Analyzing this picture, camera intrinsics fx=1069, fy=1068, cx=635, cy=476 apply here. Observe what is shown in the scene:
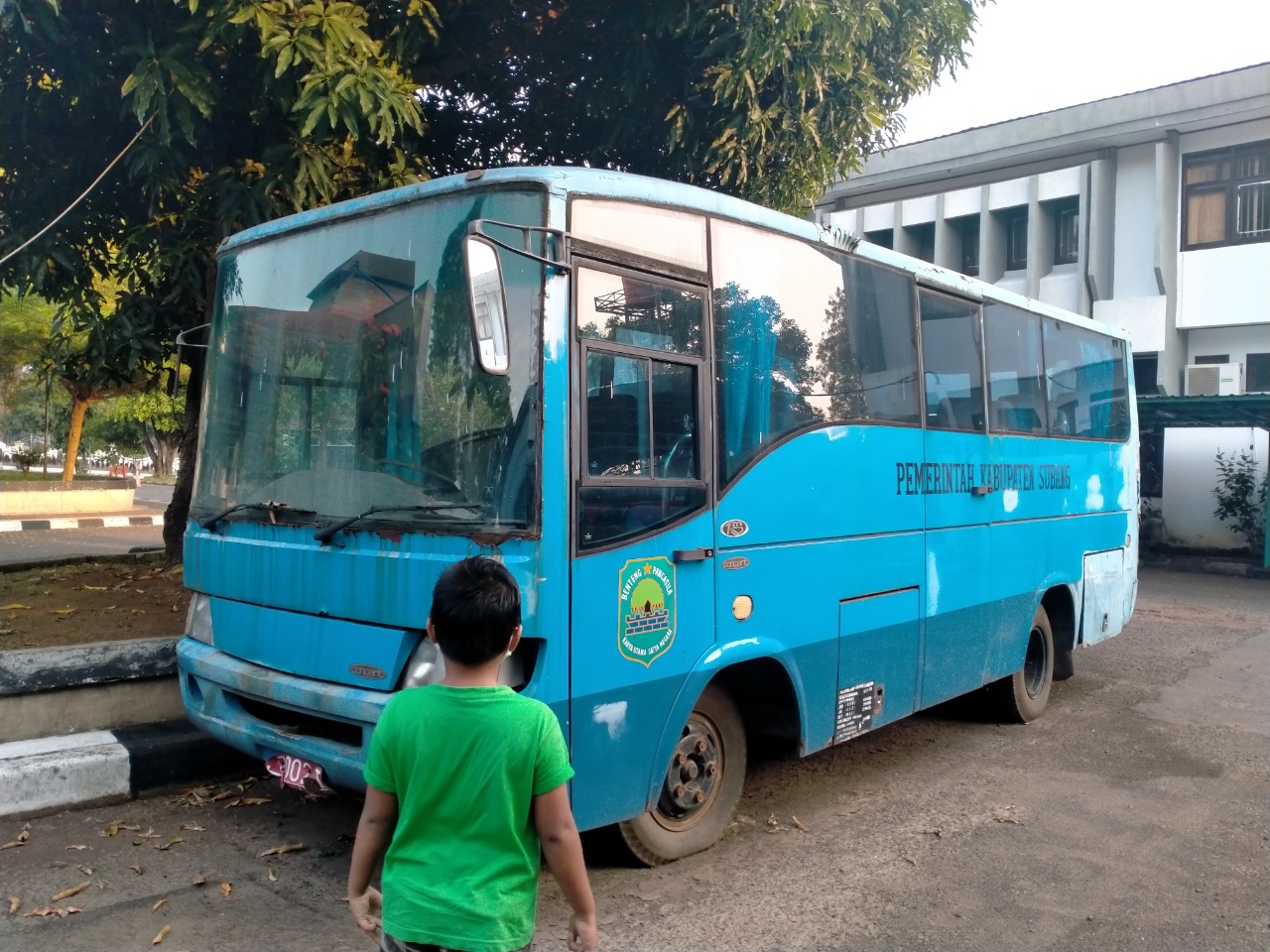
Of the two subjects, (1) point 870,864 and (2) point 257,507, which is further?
(1) point 870,864

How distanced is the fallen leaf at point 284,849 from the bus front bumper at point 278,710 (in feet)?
1.45

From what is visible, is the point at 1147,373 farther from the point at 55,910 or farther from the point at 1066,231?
the point at 55,910

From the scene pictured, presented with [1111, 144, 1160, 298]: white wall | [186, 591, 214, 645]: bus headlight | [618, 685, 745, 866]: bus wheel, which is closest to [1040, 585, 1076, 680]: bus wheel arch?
[618, 685, 745, 866]: bus wheel

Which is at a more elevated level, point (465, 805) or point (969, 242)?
point (969, 242)

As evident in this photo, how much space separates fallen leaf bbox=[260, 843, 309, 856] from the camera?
4.48 metres

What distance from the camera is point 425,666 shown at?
376 cm

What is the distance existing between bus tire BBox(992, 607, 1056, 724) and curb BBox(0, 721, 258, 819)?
4.75 m

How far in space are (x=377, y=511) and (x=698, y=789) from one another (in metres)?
1.80

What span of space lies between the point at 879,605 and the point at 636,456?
1.99 m

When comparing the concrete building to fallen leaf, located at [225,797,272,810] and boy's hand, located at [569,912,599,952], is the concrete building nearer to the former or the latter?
fallen leaf, located at [225,797,272,810]

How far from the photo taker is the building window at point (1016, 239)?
20969 millimetres

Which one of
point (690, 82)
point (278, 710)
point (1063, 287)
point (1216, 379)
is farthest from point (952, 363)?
point (1063, 287)

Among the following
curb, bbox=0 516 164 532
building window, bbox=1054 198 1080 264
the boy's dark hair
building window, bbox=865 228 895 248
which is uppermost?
building window, bbox=865 228 895 248

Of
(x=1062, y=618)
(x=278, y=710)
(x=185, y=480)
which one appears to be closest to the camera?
(x=278, y=710)
